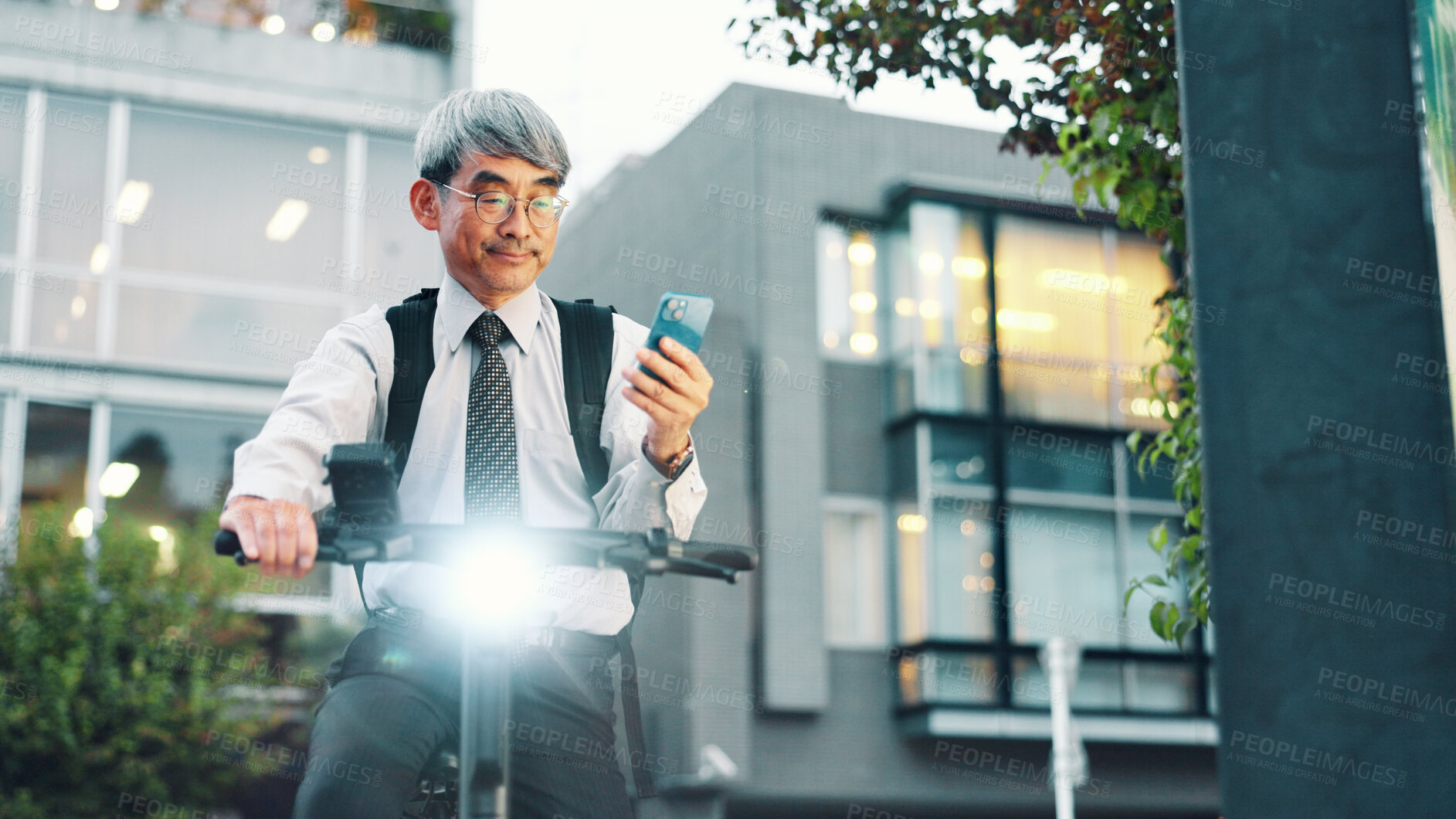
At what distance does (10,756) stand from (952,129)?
508 inches

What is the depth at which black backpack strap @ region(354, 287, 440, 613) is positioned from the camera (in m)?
2.54

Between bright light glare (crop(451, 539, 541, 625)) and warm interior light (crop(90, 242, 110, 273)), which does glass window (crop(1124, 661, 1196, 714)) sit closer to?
warm interior light (crop(90, 242, 110, 273))

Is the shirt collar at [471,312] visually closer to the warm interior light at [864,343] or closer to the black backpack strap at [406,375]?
the black backpack strap at [406,375]

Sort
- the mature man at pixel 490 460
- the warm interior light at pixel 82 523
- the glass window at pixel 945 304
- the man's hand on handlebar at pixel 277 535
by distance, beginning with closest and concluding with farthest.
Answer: the man's hand on handlebar at pixel 277 535 < the mature man at pixel 490 460 < the warm interior light at pixel 82 523 < the glass window at pixel 945 304

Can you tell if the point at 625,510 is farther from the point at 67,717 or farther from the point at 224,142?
the point at 224,142

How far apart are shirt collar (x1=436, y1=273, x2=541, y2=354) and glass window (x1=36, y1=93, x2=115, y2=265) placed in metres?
10.6

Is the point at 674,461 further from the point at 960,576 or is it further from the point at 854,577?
the point at 854,577

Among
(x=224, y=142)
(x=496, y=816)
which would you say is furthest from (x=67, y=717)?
(x=496, y=816)

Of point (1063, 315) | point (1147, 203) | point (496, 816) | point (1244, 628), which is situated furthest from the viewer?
point (1063, 315)

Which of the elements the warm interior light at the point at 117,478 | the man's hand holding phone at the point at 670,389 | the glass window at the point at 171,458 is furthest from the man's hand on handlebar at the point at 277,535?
the warm interior light at the point at 117,478

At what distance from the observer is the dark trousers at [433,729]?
7.10ft

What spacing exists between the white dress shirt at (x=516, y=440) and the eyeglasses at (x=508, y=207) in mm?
183

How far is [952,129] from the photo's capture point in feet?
60.6

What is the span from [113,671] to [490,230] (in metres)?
9.31
